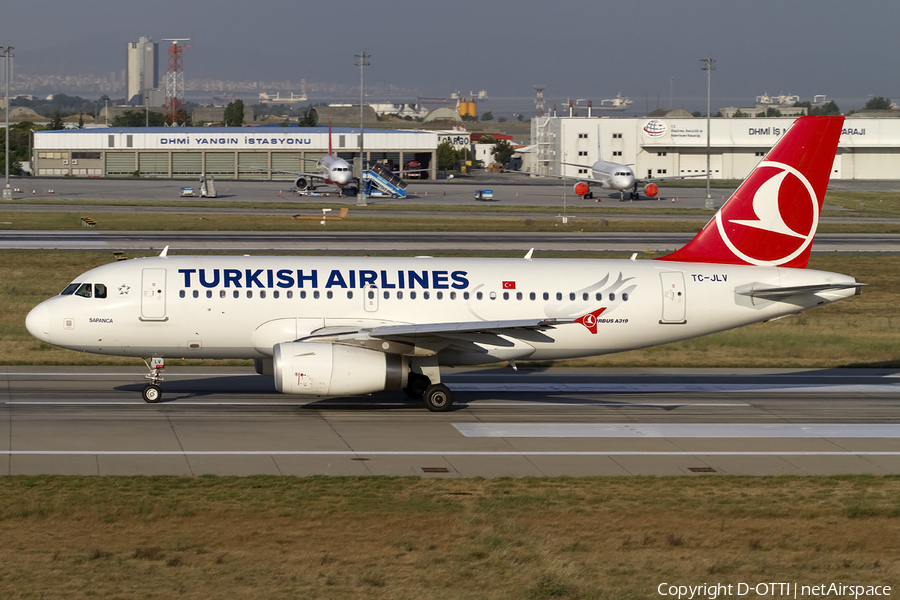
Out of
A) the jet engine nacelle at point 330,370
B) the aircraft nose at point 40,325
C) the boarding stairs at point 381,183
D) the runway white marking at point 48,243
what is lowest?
the jet engine nacelle at point 330,370

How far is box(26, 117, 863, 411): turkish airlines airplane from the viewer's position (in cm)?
2920

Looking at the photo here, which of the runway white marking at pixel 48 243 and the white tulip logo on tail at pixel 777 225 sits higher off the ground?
the white tulip logo on tail at pixel 777 225

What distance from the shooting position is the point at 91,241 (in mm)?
67750

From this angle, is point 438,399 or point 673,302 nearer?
point 438,399

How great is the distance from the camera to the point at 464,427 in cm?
2833

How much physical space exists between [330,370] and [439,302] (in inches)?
172

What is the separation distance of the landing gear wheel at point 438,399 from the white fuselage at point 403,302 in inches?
43.3

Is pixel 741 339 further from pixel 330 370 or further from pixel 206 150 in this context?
pixel 206 150

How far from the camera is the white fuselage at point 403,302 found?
1165 inches

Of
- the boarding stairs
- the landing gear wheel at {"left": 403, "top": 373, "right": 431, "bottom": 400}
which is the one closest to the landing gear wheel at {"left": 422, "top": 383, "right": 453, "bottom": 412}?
the landing gear wheel at {"left": 403, "top": 373, "right": 431, "bottom": 400}

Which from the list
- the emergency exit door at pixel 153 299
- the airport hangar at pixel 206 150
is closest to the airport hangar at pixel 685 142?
the airport hangar at pixel 206 150

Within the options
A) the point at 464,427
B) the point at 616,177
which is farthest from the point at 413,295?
the point at 616,177

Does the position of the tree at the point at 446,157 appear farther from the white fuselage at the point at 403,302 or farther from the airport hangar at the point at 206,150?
the white fuselage at the point at 403,302

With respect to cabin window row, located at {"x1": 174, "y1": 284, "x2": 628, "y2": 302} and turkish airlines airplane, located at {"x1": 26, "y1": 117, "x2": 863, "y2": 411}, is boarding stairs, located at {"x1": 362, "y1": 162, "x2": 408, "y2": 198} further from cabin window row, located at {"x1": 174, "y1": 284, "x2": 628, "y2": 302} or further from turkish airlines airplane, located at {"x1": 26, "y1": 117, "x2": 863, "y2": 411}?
cabin window row, located at {"x1": 174, "y1": 284, "x2": 628, "y2": 302}
